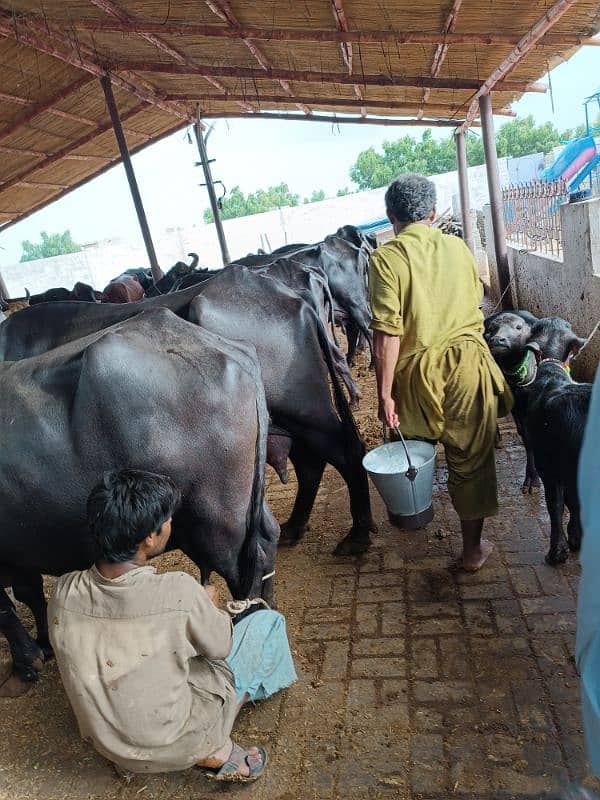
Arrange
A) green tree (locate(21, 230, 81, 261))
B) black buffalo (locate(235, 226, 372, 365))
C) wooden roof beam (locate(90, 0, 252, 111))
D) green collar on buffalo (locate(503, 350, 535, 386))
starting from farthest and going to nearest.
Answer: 1. green tree (locate(21, 230, 81, 261))
2. black buffalo (locate(235, 226, 372, 365))
3. wooden roof beam (locate(90, 0, 252, 111))
4. green collar on buffalo (locate(503, 350, 535, 386))

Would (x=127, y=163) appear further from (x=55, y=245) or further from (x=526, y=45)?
(x=55, y=245)

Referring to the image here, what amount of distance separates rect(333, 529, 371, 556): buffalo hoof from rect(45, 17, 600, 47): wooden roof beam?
18.0 ft

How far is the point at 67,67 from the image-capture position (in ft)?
29.2

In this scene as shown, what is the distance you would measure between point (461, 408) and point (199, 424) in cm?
133

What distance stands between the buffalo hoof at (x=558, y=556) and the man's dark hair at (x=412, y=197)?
1825 millimetres

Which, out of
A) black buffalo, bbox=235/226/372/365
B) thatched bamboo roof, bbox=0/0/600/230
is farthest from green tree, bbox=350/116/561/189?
black buffalo, bbox=235/226/372/365

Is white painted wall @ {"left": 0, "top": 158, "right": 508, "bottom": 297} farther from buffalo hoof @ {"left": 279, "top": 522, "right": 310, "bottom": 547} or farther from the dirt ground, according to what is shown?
the dirt ground

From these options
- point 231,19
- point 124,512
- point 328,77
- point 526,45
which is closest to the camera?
point 124,512

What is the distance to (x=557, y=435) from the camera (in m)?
2.91

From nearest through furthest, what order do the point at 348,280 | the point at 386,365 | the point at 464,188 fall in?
the point at 386,365, the point at 348,280, the point at 464,188

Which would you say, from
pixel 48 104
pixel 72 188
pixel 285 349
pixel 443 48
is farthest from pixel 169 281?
pixel 72 188

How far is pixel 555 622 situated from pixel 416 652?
0.65 meters

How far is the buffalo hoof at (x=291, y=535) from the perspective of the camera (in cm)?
391

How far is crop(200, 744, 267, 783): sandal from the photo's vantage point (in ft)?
7.15
